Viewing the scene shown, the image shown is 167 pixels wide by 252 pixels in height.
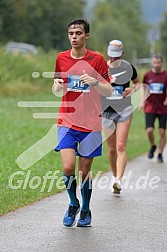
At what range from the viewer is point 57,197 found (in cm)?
1009

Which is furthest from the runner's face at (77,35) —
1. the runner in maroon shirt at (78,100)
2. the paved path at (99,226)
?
the paved path at (99,226)

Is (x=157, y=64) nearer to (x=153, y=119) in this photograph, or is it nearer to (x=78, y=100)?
(x=153, y=119)

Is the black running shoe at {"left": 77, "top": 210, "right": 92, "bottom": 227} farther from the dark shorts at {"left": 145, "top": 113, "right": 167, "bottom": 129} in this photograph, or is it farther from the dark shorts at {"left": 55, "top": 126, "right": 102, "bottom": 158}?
the dark shorts at {"left": 145, "top": 113, "right": 167, "bottom": 129}

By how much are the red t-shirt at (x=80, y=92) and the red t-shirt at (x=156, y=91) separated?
7104 millimetres

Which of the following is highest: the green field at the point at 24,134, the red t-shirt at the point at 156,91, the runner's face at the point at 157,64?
the runner's face at the point at 157,64

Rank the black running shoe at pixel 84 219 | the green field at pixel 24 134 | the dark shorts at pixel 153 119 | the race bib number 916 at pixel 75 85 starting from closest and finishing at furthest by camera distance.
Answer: the race bib number 916 at pixel 75 85
the black running shoe at pixel 84 219
the green field at pixel 24 134
the dark shorts at pixel 153 119

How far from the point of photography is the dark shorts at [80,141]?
8023 mm

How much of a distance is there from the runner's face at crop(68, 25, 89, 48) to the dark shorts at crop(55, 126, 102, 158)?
876 mm

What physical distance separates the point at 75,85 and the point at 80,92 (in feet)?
0.30

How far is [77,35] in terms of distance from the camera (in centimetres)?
798

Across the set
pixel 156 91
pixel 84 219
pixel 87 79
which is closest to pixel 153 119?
pixel 156 91

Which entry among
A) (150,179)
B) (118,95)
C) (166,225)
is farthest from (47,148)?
(166,225)

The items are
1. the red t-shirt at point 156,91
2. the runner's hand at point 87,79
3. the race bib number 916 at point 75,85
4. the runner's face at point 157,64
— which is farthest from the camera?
the red t-shirt at point 156,91

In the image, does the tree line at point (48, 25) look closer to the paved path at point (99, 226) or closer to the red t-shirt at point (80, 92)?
the paved path at point (99, 226)
